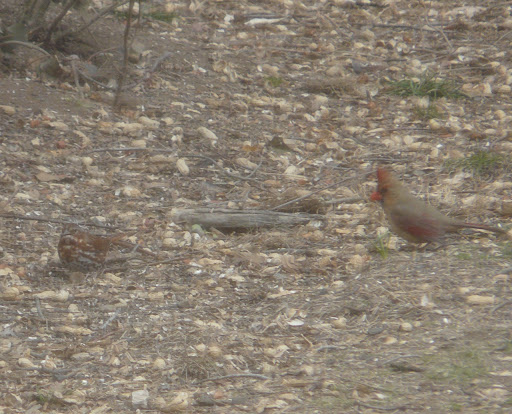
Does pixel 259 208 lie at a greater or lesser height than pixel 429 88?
lesser

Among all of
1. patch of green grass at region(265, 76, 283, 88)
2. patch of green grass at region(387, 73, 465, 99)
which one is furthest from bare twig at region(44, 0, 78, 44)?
patch of green grass at region(387, 73, 465, 99)

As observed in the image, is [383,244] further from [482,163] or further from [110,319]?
[110,319]

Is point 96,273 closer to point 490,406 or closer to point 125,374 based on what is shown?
point 125,374

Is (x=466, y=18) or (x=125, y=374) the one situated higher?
(x=466, y=18)

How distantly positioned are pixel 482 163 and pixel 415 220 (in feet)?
3.88

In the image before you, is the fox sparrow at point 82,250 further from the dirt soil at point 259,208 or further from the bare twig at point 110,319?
the bare twig at point 110,319

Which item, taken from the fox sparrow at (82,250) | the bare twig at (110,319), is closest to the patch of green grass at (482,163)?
the fox sparrow at (82,250)

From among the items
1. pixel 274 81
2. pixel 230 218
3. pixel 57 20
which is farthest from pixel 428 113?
pixel 57 20

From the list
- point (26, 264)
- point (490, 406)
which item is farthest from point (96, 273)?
point (490, 406)

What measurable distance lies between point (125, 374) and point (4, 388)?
0.43m

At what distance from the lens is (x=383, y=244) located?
4.26 m

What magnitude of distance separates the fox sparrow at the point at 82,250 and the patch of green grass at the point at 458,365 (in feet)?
5.21

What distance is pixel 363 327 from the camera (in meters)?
3.55

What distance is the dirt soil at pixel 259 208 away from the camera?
319 cm
